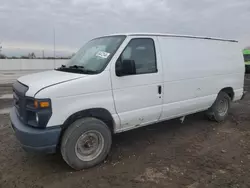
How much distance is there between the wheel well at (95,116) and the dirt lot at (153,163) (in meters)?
0.69

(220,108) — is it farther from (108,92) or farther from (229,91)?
(108,92)

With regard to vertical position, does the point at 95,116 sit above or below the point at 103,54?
below

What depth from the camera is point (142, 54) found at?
4.42 meters

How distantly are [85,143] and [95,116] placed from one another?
0.46 metres

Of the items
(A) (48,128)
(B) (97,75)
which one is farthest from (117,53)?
(A) (48,128)

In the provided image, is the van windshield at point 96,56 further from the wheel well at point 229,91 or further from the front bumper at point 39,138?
the wheel well at point 229,91

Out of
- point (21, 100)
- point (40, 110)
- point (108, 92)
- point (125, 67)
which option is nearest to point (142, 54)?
point (125, 67)

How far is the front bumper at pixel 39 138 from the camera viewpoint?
11.0ft

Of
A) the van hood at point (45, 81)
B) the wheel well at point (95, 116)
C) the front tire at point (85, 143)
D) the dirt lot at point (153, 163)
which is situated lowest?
the dirt lot at point (153, 163)

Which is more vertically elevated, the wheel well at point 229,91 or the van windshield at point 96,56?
the van windshield at point 96,56

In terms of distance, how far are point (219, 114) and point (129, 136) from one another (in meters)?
2.68

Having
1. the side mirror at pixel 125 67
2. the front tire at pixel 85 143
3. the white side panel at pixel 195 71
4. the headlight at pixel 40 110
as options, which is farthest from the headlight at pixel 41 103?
the white side panel at pixel 195 71

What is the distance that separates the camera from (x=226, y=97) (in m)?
6.40

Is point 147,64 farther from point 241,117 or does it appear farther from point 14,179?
point 241,117
